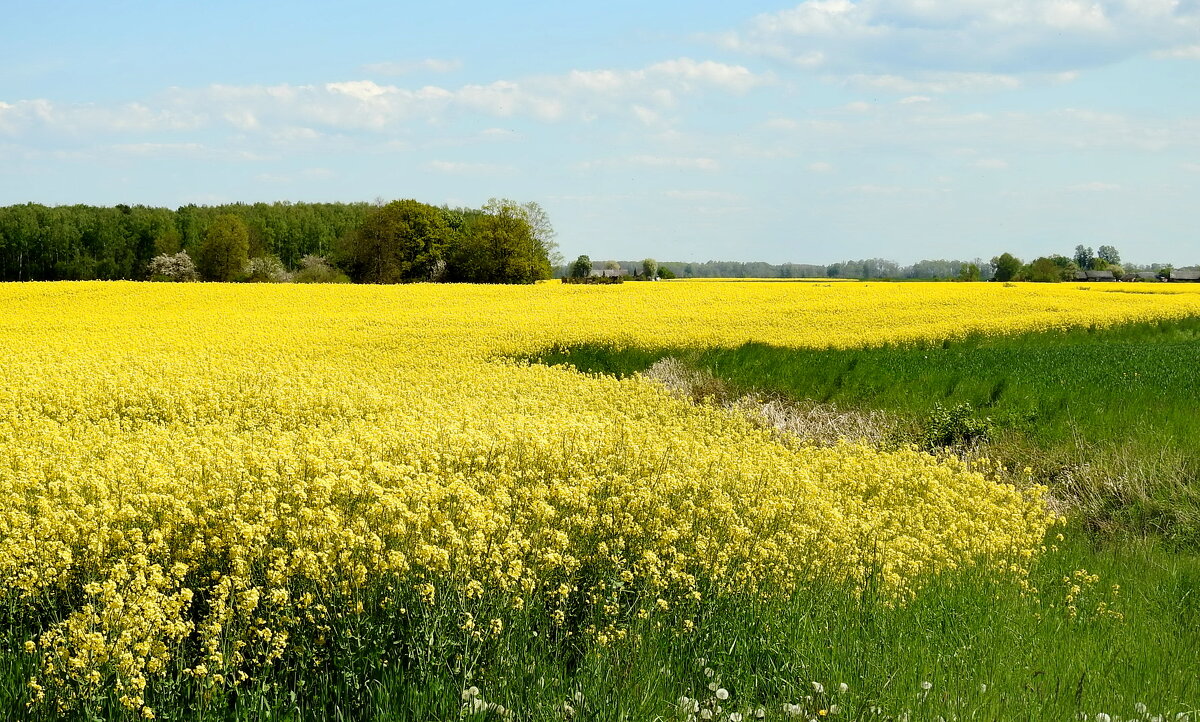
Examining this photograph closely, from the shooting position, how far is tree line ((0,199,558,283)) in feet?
212

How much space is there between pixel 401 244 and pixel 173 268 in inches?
737

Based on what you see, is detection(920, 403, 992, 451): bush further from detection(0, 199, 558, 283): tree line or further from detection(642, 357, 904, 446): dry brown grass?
detection(0, 199, 558, 283): tree line

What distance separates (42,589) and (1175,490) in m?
10.2

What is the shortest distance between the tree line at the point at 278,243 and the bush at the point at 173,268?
8cm

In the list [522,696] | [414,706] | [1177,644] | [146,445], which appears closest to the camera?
[414,706]

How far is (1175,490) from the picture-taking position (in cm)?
1012

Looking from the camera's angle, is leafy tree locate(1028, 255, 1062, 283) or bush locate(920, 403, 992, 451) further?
leafy tree locate(1028, 255, 1062, 283)

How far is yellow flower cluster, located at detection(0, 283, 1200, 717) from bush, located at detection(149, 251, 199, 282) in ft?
197

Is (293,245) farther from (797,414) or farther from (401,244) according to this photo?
(797,414)

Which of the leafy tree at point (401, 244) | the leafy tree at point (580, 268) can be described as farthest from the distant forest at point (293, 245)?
the leafy tree at point (580, 268)

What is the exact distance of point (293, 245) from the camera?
294 feet

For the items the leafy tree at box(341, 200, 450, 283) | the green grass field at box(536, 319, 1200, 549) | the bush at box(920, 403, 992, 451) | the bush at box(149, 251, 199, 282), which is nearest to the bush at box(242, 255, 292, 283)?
the bush at box(149, 251, 199, 282)

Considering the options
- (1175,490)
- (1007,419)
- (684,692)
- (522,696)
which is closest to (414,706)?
(522,696)

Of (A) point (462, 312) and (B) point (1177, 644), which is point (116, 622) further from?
(A) point (462, 312)
